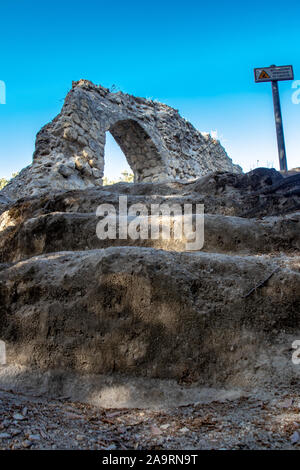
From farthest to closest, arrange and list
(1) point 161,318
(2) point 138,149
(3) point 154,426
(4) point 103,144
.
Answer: (2) point 138,149 < (4) point 103,144 < (1) point 161,318 < (3) point 154,426

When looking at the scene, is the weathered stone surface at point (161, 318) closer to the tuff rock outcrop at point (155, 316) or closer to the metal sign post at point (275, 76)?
the tuff rock outcrop at point (155, 316)

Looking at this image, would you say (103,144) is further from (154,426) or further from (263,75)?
(154,426)

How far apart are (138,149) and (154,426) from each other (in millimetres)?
10362

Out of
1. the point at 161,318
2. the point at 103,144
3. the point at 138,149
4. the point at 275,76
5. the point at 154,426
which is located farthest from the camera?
the point at 138,149

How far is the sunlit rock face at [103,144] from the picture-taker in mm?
7312

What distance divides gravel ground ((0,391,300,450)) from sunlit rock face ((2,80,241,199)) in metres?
4.77

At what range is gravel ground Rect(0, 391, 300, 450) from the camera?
125 cm

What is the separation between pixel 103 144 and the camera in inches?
342

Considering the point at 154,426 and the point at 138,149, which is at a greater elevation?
the point at 138,149

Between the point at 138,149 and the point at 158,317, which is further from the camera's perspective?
the point at 138,149

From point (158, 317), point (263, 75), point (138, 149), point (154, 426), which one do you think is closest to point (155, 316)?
point (158, 317)

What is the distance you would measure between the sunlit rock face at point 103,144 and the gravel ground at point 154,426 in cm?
477

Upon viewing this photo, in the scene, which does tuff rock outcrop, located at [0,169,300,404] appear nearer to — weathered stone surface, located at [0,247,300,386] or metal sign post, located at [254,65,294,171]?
weathered stone surface, located at [0,247,300,386]
